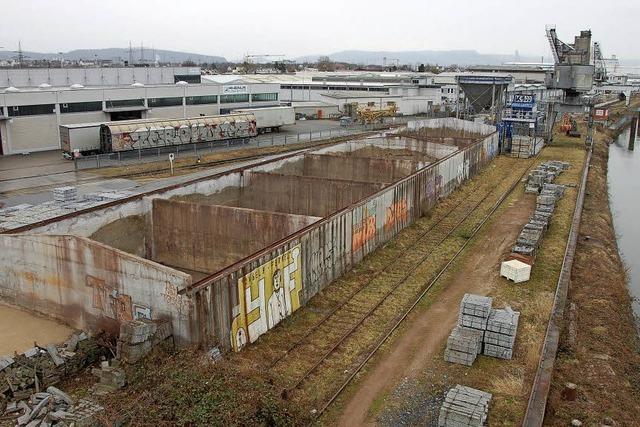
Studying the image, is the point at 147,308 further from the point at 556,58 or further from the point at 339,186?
the point at 556,58

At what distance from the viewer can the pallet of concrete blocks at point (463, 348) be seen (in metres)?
17.5

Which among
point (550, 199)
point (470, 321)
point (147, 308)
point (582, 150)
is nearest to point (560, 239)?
point (550, 199)

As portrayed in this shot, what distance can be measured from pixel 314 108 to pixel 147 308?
79437 millimetres

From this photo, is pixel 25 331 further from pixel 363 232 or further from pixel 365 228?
pixel 365 228

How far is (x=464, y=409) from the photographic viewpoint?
46.1 ft

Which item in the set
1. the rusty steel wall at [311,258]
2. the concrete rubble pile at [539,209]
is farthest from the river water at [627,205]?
the rusty steel wall at [311,258]

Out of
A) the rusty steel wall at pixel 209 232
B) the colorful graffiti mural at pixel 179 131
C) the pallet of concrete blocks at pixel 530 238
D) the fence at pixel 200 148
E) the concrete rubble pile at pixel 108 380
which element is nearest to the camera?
the concrete rubble pile at pixel 108 380

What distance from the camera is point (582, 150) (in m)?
66.1

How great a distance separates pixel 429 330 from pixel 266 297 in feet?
18.7

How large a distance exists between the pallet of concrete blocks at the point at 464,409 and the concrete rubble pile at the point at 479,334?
2596 millimetres

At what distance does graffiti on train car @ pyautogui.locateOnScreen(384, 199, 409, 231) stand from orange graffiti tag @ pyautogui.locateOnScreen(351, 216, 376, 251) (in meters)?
1.80

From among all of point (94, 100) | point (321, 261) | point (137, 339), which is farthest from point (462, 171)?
point (94, 100)

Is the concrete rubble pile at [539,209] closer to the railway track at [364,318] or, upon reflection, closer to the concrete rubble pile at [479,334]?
the railway track at [364,318]

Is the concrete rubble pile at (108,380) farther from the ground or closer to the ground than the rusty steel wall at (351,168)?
closer to the ground
